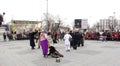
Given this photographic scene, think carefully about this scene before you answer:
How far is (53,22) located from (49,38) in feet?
273

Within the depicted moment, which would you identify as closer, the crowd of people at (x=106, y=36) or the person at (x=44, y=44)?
the person at (x=44, y=44)

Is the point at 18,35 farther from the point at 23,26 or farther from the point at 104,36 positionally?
the point at 104,36

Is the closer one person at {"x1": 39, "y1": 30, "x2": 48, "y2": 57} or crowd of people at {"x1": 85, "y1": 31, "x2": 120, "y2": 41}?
person at {"x1": 39, "y1": 30, "x2": 48, "y2": 57}

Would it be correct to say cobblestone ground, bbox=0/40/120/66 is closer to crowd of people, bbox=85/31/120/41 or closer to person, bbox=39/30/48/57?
person, bbox=39/30/48/57

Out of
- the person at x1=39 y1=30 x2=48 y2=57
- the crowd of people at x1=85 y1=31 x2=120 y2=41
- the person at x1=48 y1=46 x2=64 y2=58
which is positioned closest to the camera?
the person at x1=48 y1=46 x2=64 y2=58

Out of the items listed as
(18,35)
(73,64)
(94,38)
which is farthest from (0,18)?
(73,64)

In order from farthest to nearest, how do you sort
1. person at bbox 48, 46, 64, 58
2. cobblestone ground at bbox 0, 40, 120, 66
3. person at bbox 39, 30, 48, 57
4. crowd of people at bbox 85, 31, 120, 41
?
crowd of people at bbox 85, 31, 120, 41 < person at bbox 39, 30, 48, 57 < person at bbox 48, 46, 64, 58 < cobblestone ground at bbox 0, 40, 120, 66

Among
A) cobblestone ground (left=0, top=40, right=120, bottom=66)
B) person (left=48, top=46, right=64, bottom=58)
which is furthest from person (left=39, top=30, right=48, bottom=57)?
cobblestone ground (left=0, top=40, right=120, bottom=66)

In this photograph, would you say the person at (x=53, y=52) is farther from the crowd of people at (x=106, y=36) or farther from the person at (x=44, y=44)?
the crowd of people at (x=106, y=36)

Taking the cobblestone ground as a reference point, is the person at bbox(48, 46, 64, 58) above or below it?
above

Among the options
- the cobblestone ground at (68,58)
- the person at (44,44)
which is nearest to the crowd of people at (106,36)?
the cobblestone ground at (68,58)

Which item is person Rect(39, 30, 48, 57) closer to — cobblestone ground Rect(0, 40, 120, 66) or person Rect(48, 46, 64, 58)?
person Rect(48, 46, 64, 58)

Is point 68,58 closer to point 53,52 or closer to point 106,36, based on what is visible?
point 53,52

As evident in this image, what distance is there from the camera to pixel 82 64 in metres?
11.6
